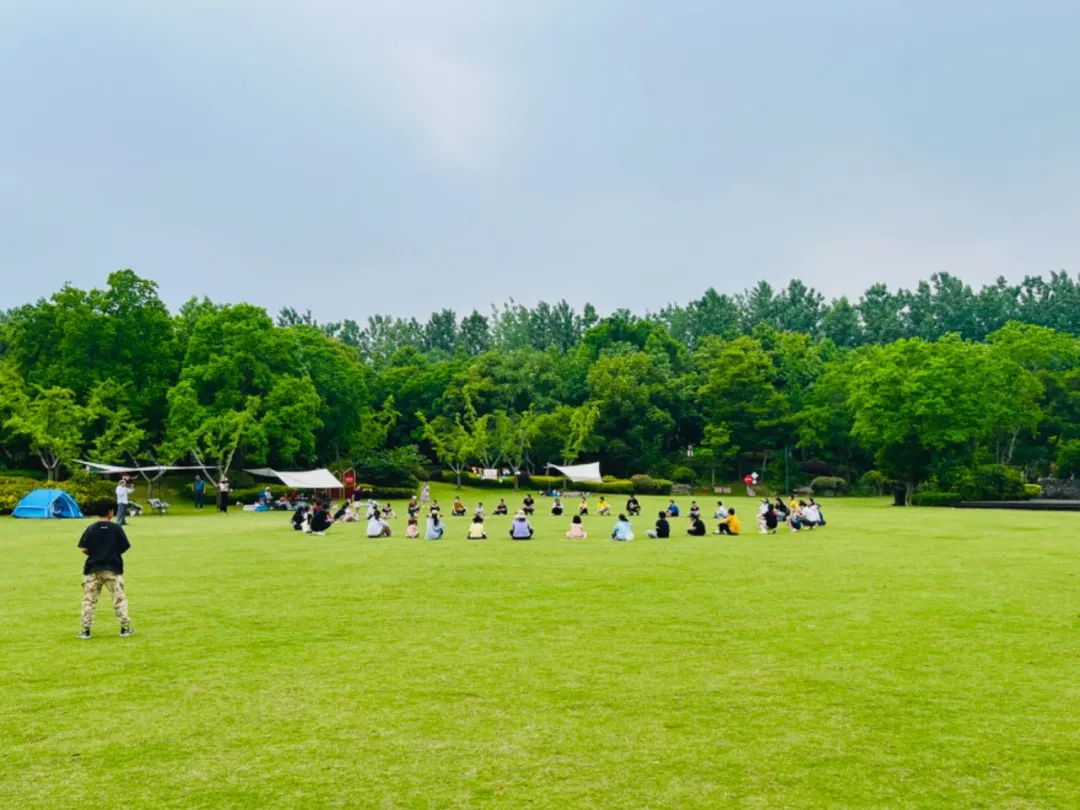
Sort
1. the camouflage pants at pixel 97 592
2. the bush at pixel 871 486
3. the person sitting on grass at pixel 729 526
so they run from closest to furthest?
the camouflage pants at pixel 97 592, the person sitting on grass at pixel 729 526, the bush at pixel 871 486

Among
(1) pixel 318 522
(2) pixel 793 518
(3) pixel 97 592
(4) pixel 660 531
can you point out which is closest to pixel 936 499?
(2) pixel 793 518

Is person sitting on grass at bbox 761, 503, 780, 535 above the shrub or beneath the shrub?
beneath

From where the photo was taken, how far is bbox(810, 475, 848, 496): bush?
70.1 m

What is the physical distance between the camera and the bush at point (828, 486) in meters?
70.1

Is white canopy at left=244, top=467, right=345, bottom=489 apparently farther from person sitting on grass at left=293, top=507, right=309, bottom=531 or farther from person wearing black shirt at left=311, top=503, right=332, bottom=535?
person wearing black shirt at left=311, top=503, right=332, bottom=535

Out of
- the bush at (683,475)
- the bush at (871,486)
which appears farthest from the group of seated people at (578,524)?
the bush at (683,475)

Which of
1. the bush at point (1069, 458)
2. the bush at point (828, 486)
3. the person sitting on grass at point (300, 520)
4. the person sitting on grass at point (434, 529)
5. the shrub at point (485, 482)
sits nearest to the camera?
the person sitting on grass at point (434, 529)

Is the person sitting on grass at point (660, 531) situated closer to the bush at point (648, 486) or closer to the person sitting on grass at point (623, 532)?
the person sitting on grass at point (623, 532)

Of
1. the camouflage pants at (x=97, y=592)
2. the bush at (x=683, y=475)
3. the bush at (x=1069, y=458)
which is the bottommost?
the camouflage pants at (x=97, y=592)

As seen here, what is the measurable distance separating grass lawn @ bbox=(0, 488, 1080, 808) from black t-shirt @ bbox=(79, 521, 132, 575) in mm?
987

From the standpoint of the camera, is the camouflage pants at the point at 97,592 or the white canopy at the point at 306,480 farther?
the white canopy at the point at 306,480

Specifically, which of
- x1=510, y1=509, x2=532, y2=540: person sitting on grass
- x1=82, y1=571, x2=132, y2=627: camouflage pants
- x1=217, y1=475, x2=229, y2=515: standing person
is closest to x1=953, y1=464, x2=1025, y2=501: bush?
x1=510, y1=509, x2=532, y2=540: person sitting on grass

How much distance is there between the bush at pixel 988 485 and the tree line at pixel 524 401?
52 cm

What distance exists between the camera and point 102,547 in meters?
11.4
